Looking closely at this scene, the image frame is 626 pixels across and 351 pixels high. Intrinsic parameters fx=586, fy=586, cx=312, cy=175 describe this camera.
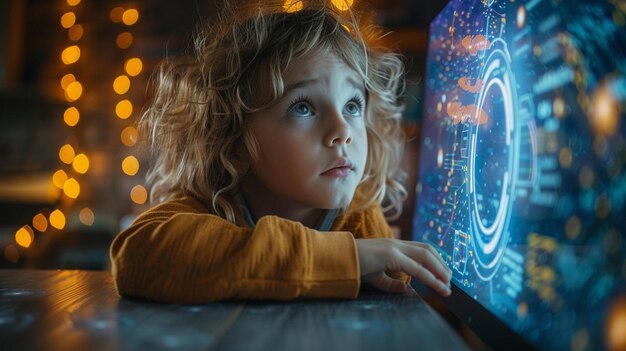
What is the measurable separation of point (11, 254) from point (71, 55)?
1.14 m

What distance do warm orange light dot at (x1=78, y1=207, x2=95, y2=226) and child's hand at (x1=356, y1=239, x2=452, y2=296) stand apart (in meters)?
2.40

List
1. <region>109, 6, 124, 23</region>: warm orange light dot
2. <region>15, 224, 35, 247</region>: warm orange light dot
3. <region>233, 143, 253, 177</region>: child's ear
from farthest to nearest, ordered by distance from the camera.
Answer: <region>109, 6, 124, 23</region>: warm orange light dot < <region>15, 224, 35, 247</region>: warm orange light dot < <region>233, 143, 253, 177</region>: child's ear

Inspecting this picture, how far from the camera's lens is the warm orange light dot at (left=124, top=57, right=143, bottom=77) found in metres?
3.01

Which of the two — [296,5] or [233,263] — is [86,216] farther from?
[233,263]

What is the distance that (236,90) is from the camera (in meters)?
0.85

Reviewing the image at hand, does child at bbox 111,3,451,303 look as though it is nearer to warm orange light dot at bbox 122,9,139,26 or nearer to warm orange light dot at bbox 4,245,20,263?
warm orange light dot at bbox 4,245,20,263

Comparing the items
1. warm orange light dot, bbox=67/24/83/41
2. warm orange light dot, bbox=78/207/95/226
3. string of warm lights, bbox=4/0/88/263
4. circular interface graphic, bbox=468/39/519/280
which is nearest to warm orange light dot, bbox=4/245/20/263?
string of warm lights, bbox=4/0/88/263

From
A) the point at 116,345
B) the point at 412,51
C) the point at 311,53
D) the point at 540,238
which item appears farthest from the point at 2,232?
the point at 540,238

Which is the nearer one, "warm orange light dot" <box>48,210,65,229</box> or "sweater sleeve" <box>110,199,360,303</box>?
"sweater sleeve" <box>110,199,360,303</box>

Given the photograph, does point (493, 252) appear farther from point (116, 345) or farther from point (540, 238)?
point (116, 345)

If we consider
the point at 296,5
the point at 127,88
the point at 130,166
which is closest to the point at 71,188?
the point at 130,166

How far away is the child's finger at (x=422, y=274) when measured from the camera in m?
0.62

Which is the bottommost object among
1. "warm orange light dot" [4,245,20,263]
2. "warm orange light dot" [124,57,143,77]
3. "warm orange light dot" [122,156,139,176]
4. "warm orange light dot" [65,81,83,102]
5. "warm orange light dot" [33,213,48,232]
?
"warm orange light dot" [4,245,20,263]

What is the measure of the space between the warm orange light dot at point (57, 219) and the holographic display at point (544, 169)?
8.29ft
